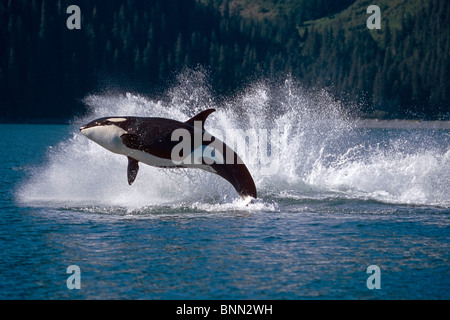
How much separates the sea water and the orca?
1718 millimetres

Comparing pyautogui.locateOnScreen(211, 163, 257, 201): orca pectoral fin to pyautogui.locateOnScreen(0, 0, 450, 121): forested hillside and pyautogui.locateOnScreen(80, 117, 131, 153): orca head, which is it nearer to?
pyautogui.locateOnScreen(80, 117, 131, 153): orca head

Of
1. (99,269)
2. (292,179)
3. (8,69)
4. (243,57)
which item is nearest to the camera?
(99,269)

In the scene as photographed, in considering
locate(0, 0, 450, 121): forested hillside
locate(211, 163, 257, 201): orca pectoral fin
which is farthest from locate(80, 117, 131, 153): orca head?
locate(0, 0, 450, 121): forested hillside

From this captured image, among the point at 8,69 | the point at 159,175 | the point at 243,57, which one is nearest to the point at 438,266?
the point at 159,175

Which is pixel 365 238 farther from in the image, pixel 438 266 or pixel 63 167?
pixel 63 167

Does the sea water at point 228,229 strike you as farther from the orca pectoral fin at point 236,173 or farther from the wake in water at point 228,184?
the orca pectoral fin at point 236,173

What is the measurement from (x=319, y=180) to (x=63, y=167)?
40.6ft

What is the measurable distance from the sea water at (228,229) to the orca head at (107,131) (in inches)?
101

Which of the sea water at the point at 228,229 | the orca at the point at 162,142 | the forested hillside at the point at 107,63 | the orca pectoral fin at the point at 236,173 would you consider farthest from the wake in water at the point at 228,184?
the forested hillside at the point at 107,63

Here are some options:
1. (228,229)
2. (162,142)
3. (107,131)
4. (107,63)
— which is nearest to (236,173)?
(228,229)

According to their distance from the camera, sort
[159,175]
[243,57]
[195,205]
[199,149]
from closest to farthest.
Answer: [199,149] < [195,205] < [159,175] < [243,57]

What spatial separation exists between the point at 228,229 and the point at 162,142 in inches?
146

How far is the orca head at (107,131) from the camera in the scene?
22125mm

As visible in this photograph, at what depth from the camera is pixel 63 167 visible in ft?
108
